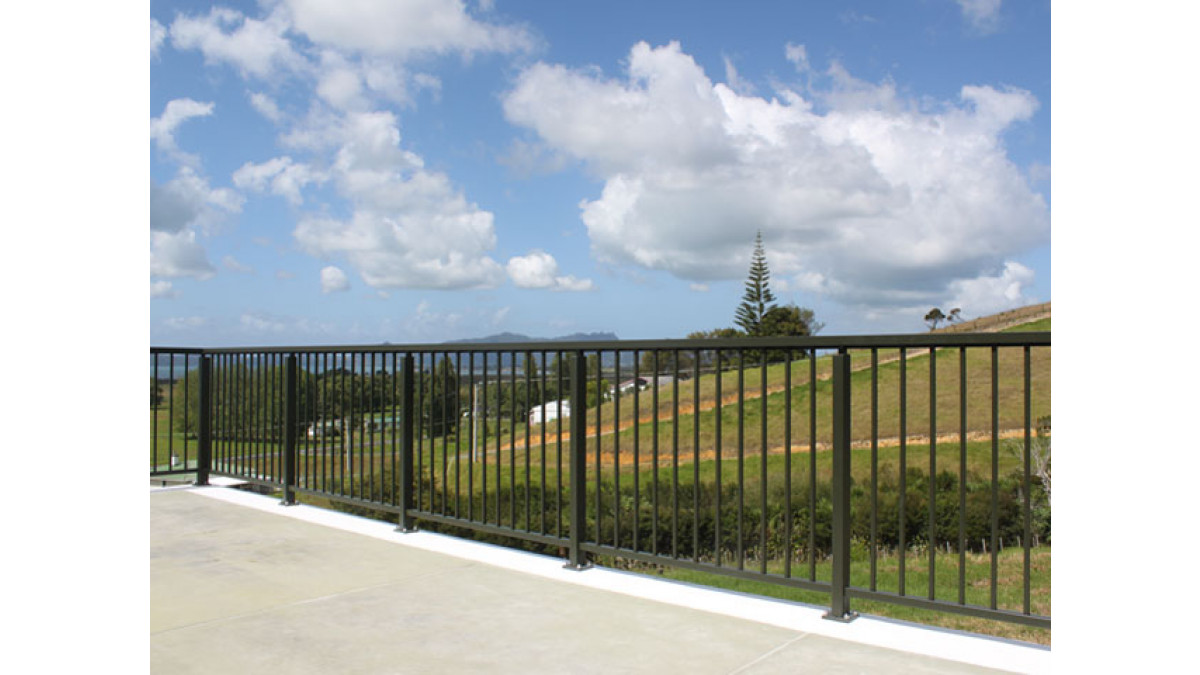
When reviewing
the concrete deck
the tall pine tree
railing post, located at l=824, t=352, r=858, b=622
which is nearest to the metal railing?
railing post, located at l=824, t=352, r=858, b=622

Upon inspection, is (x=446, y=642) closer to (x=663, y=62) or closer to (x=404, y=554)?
(x=404, y=554)

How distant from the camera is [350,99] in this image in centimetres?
3138

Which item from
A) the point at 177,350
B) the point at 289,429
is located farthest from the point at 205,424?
the point at 289,429

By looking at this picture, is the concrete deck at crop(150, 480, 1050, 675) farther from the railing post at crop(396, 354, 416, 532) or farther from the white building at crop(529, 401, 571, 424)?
the white building at crop(529, 401, 571, 424)

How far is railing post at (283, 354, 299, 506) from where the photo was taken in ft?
16.3

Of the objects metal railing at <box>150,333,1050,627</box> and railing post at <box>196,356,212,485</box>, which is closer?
metal railing at <box>150,333,1050,627</box>

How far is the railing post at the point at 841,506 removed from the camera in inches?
106

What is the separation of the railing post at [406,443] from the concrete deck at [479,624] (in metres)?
0.37

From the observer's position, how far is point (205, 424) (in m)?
5.95

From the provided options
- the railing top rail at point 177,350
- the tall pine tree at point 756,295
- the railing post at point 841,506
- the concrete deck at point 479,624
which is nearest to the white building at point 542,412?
the concrete deck at point 479,624

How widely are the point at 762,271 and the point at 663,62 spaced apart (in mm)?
22729

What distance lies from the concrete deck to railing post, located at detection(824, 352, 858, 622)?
74 millimetres
